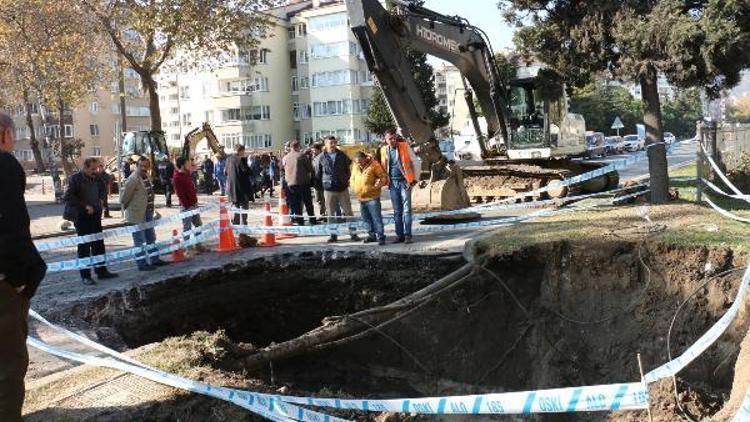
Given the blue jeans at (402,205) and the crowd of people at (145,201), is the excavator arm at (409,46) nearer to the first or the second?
the crowd of people at (145,201)

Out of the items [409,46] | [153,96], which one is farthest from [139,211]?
[153,96]

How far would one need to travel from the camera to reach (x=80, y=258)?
9367 mm

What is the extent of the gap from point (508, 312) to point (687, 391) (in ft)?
7.89

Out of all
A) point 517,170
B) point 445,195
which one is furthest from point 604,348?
point 517,170

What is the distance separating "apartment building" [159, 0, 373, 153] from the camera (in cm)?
5672

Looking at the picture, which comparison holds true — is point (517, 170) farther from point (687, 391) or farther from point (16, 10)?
point (16, 10)

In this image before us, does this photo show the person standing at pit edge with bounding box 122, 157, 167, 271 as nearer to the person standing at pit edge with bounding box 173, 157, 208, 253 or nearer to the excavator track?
the person standing at pit edge with bounding box 173, 157, 208, 253

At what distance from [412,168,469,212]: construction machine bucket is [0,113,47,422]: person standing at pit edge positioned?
9.04m

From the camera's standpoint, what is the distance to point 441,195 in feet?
40.2

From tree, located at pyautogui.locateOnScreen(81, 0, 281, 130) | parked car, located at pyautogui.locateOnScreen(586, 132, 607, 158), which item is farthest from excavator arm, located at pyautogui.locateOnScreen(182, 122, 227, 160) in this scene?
parked car, located at pyautogui.locateOnScreen(586, 132, 607, 158)

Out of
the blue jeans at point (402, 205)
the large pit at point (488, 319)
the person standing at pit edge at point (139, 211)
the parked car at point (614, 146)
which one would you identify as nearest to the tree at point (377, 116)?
the parked car at point (614, 146)

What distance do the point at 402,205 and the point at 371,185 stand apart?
0.62m

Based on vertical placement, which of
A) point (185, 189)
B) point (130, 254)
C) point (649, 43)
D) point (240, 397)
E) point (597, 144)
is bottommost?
point (240, 397)

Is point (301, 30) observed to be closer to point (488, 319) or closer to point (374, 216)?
point (374, 216)
